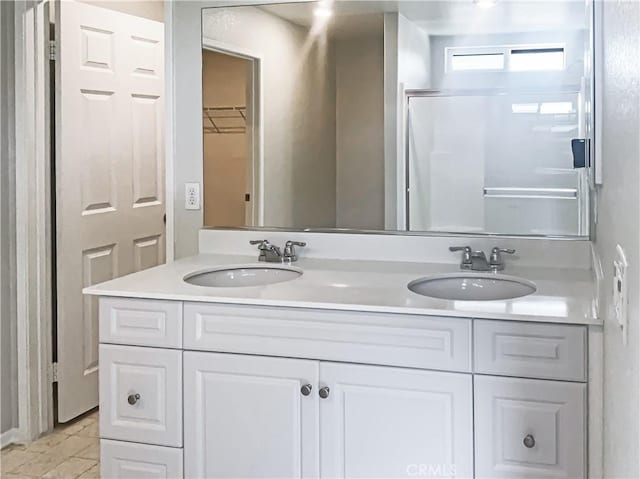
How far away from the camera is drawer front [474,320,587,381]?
165cm

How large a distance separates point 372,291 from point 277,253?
62 cm

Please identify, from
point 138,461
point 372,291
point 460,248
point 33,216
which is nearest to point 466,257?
point 460,248

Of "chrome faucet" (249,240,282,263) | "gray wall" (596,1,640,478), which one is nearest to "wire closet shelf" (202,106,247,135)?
"chrome faucet" (249,240,282,263)

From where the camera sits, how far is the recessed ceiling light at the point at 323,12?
8.30ft

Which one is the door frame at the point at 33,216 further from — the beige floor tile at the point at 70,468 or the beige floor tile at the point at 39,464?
the beige floor tile at the point at 70,468

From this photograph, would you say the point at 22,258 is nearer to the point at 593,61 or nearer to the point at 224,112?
the point at 224,112

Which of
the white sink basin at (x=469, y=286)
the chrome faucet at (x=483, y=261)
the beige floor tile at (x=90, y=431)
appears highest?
the chrome faucet at (x=483, y=261)

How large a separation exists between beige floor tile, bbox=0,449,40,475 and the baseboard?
2.4 inches

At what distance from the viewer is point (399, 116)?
246cm

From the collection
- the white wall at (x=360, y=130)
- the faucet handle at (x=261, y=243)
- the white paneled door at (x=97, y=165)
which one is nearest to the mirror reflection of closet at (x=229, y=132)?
the faucet handle at (x=261, y=243)

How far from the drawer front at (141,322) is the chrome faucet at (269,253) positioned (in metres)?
0.58

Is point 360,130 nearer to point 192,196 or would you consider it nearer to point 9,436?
point 192,196

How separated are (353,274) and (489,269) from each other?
0.44 meters

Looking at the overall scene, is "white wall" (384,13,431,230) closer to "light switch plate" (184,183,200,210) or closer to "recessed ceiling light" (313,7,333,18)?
"recessed ceiling light" (313,7,333,18)
